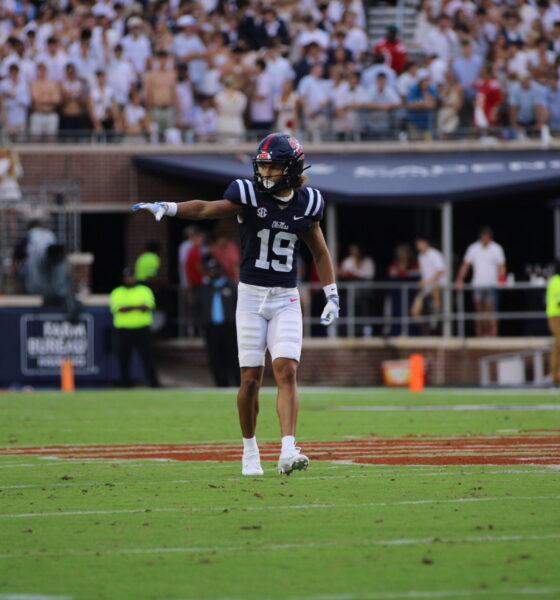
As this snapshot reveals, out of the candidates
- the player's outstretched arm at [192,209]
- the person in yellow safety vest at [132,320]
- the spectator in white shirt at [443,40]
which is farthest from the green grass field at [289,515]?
the spectator in white shirt at [443,40]

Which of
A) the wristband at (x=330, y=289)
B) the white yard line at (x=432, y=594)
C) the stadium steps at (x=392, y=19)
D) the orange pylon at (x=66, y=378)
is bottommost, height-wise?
the orange pylon at (x=66, y=378)

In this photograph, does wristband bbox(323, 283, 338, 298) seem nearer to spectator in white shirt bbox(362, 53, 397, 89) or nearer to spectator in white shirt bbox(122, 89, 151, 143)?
spectator in white shirt bbox(362, 53, 397, 89)

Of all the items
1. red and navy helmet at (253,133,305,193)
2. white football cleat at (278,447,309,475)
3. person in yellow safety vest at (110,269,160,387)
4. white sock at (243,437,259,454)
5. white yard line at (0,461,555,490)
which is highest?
red and navy helmet at (253,133,305,193)

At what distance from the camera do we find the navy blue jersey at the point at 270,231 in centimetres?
901

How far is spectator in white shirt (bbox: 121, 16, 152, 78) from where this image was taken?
1019 inches

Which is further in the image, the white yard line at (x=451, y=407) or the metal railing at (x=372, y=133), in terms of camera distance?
the metal railing at (x=372, y=133)

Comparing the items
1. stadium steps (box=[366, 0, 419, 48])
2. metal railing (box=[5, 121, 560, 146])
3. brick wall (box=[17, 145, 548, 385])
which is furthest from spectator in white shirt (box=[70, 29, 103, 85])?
stadium steps (box=[366, 0, 419, 48])

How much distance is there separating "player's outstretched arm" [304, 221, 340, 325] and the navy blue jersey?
144 millimetres

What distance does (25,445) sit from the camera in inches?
470

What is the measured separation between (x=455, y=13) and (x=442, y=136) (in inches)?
104

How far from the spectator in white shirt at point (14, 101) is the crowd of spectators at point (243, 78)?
0.07 ft

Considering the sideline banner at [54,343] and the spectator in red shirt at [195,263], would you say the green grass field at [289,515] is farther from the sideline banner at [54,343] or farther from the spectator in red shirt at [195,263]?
the spectator in red shirt at [195,263]

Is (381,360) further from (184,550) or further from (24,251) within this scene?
(184,550)

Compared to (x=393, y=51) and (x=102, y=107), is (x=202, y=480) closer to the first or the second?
(x=102, y=107)
